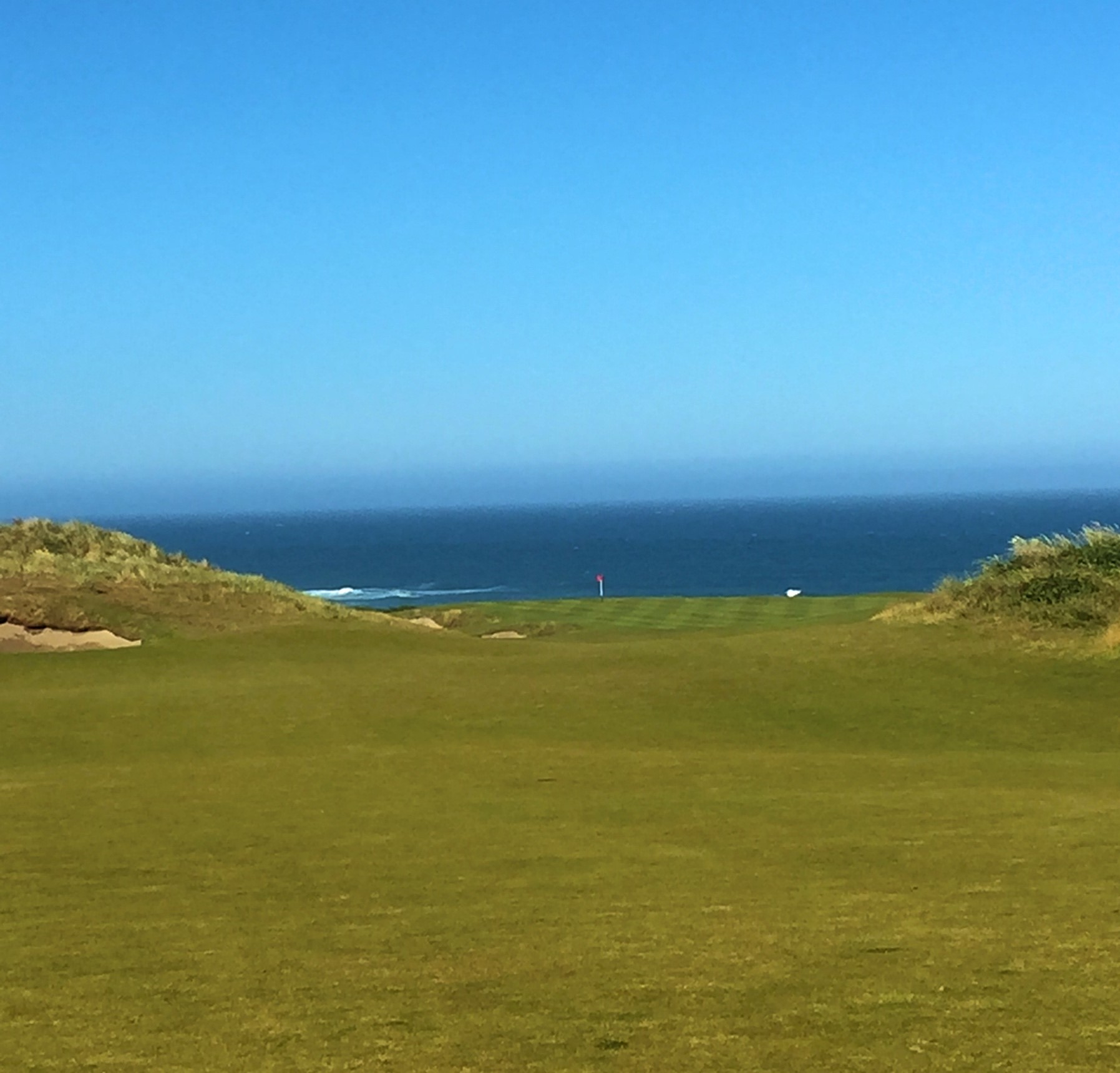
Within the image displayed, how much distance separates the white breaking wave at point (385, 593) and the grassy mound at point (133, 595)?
48.8 meters

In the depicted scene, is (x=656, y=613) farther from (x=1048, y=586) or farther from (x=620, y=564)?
(x=620, y=564)

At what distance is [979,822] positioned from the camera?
9578mm

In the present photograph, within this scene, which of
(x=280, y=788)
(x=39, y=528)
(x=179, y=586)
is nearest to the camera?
(x=280, y=788)

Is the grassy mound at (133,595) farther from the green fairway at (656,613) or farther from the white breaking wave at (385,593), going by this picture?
the white breaking wave at (385,593)

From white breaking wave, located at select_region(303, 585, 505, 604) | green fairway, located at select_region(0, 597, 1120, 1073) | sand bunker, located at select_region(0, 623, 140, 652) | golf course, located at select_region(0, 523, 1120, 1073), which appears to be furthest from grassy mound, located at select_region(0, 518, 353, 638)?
white breaking wave, located at select_region(303, 585, 505, 604)

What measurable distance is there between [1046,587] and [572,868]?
14608mm

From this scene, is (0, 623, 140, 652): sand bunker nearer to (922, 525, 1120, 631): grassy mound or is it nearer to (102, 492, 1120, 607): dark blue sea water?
(922, 525, 1120, 631): grassy mound

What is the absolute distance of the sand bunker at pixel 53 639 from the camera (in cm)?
2178

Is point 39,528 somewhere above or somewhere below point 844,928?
above

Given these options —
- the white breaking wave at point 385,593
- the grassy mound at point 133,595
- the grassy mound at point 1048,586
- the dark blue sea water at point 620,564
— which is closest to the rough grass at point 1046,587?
the grassy mound at point 1048,586

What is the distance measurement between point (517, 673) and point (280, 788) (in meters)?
6.79

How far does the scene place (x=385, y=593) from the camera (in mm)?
92812

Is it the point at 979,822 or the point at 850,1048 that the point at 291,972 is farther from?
the point at 979,822

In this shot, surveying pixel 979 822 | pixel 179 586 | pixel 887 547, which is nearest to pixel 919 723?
pixel 979 822
